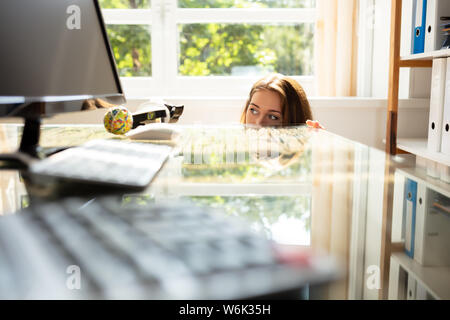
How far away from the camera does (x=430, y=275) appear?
20 centimetres

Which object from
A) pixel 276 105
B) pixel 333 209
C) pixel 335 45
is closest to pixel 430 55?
pixel 276 105

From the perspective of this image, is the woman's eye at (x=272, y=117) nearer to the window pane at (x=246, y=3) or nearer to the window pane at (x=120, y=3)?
the window pane at (x=246, y=3)

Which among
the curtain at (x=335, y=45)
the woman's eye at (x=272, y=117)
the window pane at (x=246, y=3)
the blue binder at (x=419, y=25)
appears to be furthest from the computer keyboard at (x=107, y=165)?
the window pane at (x=246, y=3)

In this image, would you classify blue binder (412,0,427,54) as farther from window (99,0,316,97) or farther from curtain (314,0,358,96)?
window (99,0,316,97)

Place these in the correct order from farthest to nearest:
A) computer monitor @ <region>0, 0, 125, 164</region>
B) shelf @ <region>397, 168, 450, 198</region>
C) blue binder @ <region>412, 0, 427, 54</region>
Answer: blue binder @ <region>412, 0, 427, 54</region> → computer monitor @ <region>0, 0, 125, 164</region> → shelf @ <region>397, 168, 450, 198</region>

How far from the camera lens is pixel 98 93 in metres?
0.92

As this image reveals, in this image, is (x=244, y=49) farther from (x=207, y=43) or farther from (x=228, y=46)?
(x=207, y=43)

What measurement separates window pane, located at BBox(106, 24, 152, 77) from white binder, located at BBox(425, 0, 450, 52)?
1.69 meters

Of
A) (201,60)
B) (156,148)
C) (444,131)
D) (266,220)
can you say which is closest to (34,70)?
(156,148)

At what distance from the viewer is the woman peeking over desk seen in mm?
1687

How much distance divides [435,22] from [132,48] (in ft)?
5.97

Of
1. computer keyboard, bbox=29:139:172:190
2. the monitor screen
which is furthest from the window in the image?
computer keyboard, bbox=29:139:172:190

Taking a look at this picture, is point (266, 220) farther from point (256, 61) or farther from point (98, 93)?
point (256, 61)
